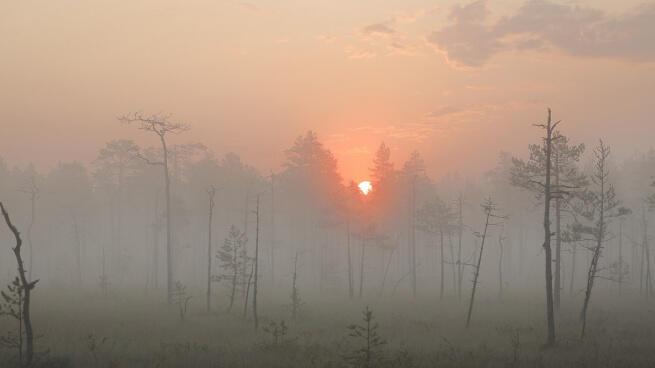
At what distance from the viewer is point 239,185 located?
59.5 metres

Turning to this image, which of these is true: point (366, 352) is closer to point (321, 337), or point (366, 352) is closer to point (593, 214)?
point (321, 337)

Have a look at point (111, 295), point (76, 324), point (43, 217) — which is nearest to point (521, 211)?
point (111, 295)

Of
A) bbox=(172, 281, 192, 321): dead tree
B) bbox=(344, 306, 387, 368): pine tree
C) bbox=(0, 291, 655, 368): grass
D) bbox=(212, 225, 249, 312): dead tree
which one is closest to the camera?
bbox=(344, 306, 387, 368): pine tree

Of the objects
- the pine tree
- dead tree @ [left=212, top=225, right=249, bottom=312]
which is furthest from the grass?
dead tree @ [left=212, top=225, right=249, bottom=312]

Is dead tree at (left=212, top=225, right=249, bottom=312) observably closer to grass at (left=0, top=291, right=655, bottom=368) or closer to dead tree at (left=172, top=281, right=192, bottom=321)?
grass at (left=0, top=291, right=655, bottom=368)

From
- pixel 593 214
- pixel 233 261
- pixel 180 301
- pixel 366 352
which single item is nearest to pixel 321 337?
pixel 366 352

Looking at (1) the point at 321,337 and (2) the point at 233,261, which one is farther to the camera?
(2) the point at 233,261

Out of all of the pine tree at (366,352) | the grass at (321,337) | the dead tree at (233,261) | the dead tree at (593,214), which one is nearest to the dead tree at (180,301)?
the grass at (321,337)

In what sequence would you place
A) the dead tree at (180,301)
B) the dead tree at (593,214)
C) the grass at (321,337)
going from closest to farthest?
1. the grass at (321,337)
2. the dead tree at (593,214)
3. the dead tree at (180,301)

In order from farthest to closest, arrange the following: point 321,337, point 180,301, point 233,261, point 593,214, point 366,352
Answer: point 233,261, point 593,214, point 180,301, point 321,337, point 366,352

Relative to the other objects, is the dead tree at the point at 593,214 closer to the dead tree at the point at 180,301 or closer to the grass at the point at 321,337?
the grass at the point at 321,337

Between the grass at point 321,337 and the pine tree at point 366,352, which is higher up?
the pine tree at point 366,352

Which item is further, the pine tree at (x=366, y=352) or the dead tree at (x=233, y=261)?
the dead tree at (x=233, y=261)

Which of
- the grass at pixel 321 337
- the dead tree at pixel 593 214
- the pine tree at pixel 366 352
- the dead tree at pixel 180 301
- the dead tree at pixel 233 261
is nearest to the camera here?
the pine tree at pixel 366 352
